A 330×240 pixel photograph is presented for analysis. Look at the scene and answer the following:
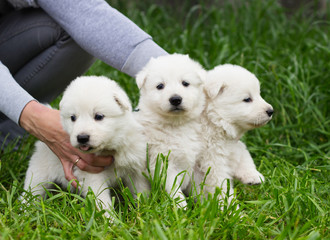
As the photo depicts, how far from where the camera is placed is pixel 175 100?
2.81 m

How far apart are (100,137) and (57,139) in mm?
408

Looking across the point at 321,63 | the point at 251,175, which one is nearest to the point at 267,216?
the point at 251,175

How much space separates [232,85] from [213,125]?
32cm

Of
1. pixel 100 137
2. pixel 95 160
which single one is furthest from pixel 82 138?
pixel 95 160

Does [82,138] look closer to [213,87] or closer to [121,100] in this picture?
[121,100]

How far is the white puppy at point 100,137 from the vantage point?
8.48 ft

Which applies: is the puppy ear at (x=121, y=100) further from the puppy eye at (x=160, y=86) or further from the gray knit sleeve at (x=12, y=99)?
the gray knit sleeve at (x=12, y=99)

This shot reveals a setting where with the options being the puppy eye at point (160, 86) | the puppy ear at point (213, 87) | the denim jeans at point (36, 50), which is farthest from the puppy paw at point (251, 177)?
the denim jeans at point (36, 50)

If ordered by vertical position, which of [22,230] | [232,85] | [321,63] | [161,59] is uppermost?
[161,59]

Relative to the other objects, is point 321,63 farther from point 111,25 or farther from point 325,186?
point 111,25

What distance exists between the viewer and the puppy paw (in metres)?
2.95

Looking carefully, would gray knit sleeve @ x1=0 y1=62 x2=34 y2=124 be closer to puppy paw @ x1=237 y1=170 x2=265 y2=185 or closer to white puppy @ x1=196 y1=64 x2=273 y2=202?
white puppy @ x1=196 y1=64 x2=273 y2=202

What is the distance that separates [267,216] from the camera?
2.51m

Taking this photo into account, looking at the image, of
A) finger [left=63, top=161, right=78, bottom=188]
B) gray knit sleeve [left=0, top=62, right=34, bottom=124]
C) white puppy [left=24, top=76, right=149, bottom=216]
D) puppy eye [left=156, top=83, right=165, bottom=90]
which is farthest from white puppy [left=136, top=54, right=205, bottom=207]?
gray knit sleeve [left=0, top=62, right=34, bottom=124]
